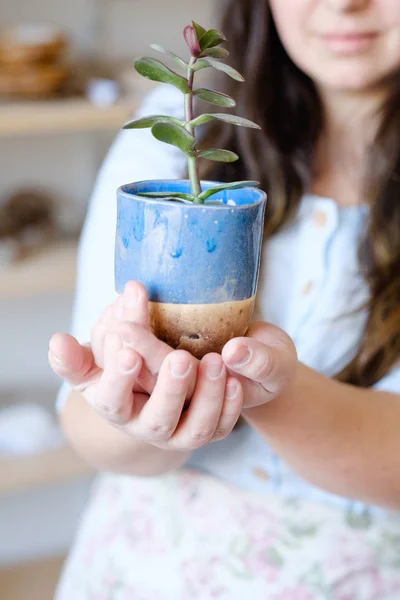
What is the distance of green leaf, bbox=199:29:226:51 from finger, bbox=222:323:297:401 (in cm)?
18

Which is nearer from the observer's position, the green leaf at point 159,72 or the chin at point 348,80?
the green leaf at point 159,72

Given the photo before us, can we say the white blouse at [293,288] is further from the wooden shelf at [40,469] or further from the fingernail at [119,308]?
the wooden shelf at [40,469]

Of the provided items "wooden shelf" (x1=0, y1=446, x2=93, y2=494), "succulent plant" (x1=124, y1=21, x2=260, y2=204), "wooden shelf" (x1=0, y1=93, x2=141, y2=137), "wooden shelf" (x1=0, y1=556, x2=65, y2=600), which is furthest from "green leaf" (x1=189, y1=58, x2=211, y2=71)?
"wooden shelf" (x1=0, y1=556, x2=65, y2=600)

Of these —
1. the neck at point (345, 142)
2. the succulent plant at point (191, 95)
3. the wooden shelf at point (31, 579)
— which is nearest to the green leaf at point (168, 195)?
the succulent plant at point (191, 95)

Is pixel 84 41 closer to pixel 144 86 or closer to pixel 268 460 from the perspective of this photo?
pixel 144 86

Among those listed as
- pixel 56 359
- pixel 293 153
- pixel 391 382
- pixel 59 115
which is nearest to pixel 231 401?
pixel 56 359

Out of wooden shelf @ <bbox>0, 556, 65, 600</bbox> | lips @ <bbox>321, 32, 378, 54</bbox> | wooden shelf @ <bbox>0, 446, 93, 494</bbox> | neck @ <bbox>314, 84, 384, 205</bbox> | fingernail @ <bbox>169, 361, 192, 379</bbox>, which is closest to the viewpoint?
fingernail @ <bbox>169, 361, 192, 379</bbox>

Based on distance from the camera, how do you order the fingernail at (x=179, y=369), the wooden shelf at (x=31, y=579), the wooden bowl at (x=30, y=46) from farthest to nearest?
the wooden shelf at (x=31, y=579) < the wooden bowl at (x=30, y=46) < the fingernail at (x=179, y=369)

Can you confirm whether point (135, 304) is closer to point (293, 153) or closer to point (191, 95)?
point (191, 95)

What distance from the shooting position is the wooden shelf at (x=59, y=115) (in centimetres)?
138

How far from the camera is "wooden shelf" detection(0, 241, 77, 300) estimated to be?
57.5 inches

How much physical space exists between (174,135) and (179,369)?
14 cm

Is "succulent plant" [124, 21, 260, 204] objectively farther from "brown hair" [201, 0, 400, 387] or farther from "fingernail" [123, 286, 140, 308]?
"brown hair" [201, 0, 400, 387]

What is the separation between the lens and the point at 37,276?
1475mm
